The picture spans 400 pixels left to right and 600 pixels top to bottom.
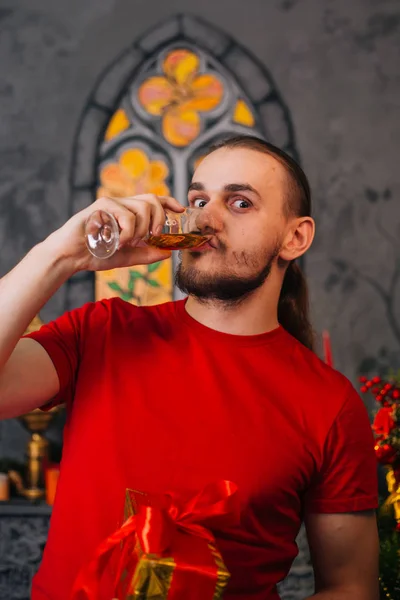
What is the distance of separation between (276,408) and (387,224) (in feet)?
8.32

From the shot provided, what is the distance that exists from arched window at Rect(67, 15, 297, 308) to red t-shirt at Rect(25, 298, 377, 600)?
244 centimetres

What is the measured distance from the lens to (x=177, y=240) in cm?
127

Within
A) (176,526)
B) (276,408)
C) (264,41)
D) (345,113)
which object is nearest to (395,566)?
(276,408)

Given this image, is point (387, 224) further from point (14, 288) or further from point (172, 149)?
point (14, 288)

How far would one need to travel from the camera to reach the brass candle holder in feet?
10.9

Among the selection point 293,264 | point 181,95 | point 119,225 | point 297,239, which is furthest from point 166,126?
point 119,225

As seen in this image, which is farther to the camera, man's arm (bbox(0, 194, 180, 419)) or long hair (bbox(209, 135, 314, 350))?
long hair (bbox(209, 135, 314, 350))

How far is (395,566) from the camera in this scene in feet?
5.86

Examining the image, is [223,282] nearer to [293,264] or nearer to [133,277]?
[293,264]

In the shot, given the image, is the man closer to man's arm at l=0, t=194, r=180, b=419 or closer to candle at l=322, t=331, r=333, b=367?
man's arm at l=0, t=194, r=180, b=419

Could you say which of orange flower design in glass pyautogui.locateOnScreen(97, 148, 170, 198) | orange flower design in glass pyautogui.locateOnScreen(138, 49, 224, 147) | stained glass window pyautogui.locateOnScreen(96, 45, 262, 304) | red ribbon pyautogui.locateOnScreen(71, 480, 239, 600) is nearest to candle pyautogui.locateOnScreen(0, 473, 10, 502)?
stained glass window pyautogui.locateOnScreen(96, 45, 262, 304)

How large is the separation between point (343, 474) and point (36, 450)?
7.47ft

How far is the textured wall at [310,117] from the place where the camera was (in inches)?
143

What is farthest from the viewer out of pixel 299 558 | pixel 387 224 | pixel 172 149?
pixel 172 149
